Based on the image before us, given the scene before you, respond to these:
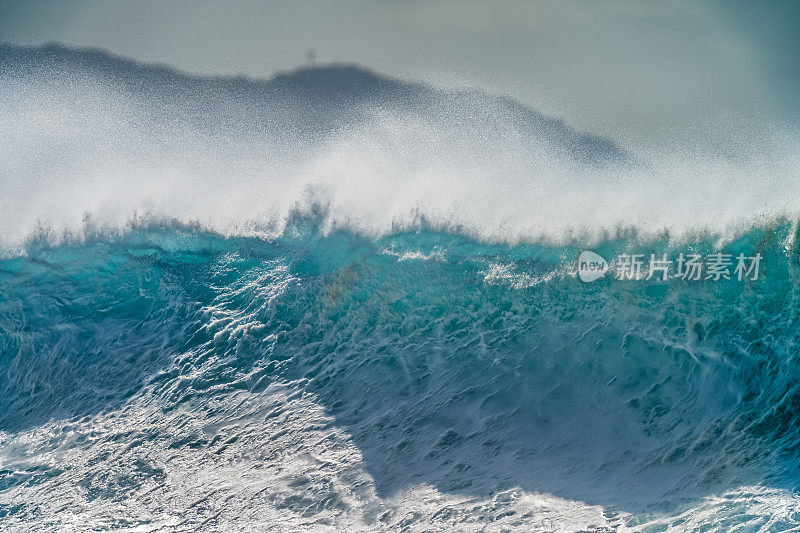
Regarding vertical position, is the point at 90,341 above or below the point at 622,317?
below

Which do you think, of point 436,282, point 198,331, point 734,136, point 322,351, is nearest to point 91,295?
point 198,331

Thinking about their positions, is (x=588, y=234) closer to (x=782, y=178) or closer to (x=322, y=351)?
(x=782, y=178)

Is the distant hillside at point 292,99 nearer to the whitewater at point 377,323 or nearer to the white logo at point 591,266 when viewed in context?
the whitewater at point 377,323

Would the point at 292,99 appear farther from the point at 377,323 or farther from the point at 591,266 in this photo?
the point at 591,266

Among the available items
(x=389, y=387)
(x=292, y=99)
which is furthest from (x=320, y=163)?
(x=389, y=387)

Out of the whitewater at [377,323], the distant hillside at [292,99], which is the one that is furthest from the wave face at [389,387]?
the distant hillside at [292,99]
